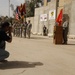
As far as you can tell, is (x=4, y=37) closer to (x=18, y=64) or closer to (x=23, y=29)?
(x=18, y=64)

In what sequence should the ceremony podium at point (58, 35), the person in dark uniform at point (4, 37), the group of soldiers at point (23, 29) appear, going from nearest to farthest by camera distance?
the person in dark uniform at point (4, 37) < the ceremony podium at point (58, 35) < the group of soldiers at point (23, 29)

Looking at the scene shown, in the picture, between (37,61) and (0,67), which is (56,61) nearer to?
(37,61)

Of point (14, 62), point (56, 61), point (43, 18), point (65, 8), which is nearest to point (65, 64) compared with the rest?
point (56, 61)

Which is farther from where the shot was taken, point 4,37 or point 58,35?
point 58,35

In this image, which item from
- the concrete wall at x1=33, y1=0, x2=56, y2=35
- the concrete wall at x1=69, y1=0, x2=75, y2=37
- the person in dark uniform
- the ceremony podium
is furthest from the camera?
the concrete wall at x1=33, y1=0, x2=56, y2=35

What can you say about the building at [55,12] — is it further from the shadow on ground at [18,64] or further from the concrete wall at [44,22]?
the shadow on ground at [18,64]

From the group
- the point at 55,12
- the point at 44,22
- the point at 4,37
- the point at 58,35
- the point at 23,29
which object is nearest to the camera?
the point at 4,37

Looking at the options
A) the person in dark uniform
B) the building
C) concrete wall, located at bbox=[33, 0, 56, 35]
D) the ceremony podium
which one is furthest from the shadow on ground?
concrete wall, located at bbox=[33, 0, 56, 35]

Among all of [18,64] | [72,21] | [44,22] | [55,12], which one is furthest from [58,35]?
Result: [44,22]

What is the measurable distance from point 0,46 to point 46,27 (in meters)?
26.7

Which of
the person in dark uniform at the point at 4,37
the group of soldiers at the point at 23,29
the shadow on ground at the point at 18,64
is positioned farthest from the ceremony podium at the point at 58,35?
the person in dark uniform at the point at 4,37

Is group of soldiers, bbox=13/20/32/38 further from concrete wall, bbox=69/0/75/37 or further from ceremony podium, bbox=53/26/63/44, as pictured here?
ceremony podium, bbox=53/26/63/44

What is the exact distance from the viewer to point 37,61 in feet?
36.7

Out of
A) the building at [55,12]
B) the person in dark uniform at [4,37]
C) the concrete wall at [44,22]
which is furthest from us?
the concrete wall at [44,22]
